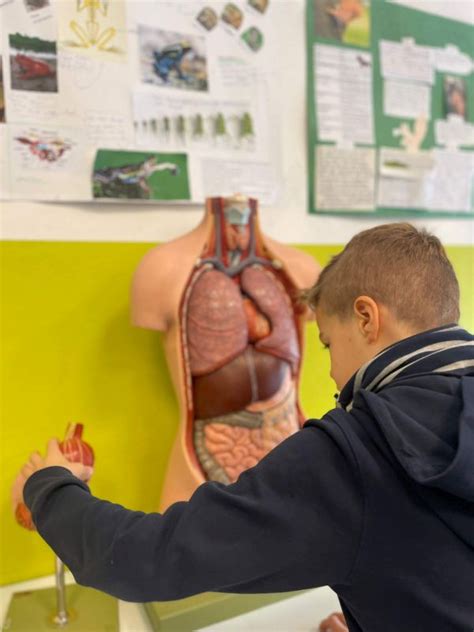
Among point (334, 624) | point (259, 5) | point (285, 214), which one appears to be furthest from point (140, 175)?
point (334, 624)

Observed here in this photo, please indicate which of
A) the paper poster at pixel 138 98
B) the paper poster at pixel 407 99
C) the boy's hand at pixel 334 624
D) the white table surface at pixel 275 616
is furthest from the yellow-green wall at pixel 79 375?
the paper poster at pixel 407 99

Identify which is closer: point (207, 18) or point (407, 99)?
point (207, 18)

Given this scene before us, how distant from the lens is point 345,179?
5.15 feet

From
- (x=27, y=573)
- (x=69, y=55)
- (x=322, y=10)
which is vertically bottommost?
(x=27, y=573)

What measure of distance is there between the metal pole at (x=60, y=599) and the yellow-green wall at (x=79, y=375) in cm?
22

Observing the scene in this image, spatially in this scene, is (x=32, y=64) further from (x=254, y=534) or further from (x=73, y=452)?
(x=254, y=534)

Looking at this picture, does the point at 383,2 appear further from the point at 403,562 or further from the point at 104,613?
the point at 104,613

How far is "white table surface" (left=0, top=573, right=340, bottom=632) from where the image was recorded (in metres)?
1.01

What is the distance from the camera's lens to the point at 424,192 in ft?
5.65

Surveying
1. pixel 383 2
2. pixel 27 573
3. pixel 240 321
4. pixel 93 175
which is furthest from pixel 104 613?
pixel 383 2

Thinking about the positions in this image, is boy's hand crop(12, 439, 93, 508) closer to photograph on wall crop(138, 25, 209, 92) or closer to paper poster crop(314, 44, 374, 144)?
photograph on wall crop(138, 25, 209, 92)

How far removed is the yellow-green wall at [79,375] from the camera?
117 cm

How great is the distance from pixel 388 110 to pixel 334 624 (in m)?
1.32

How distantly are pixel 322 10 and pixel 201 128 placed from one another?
0.49 meters
